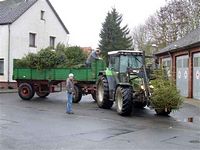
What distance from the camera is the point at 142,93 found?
53.4ft

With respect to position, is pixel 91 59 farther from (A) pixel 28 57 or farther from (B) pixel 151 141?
(B) pixel 151 141

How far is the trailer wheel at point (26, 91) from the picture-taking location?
23688mm

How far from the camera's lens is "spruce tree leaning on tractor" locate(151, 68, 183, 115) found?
51.5 feet

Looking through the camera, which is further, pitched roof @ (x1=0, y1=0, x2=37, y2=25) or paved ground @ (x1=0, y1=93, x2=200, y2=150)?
pitched roof @ (x1=0, y1=0, x2=37, y2=25)

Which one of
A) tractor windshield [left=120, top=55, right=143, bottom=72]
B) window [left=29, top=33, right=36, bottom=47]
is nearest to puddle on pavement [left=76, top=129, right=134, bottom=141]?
tractor windshield [left=120, top=55, right=143, bottom=72]

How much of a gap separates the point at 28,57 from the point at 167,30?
28067 mm

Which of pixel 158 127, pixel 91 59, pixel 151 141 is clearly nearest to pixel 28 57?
pixel 91 59

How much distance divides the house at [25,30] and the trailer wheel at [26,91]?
48.0ft

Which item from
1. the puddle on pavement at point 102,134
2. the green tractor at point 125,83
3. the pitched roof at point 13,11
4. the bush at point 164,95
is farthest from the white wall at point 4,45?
the puddle on pavement at point 102,134

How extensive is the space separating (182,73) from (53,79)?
381 inches

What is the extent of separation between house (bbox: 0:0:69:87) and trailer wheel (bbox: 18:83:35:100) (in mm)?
14639

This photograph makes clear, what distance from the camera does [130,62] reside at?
18078 millimetres

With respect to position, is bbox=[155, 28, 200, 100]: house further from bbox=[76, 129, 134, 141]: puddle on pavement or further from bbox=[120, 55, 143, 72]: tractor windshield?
bbox=[76, 129, 134, 141]: puddle on pavement

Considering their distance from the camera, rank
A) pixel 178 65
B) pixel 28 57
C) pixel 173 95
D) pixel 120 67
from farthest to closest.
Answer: pixel 178 65
pixel 28 57
pixel 120 67
pixel 173 95
